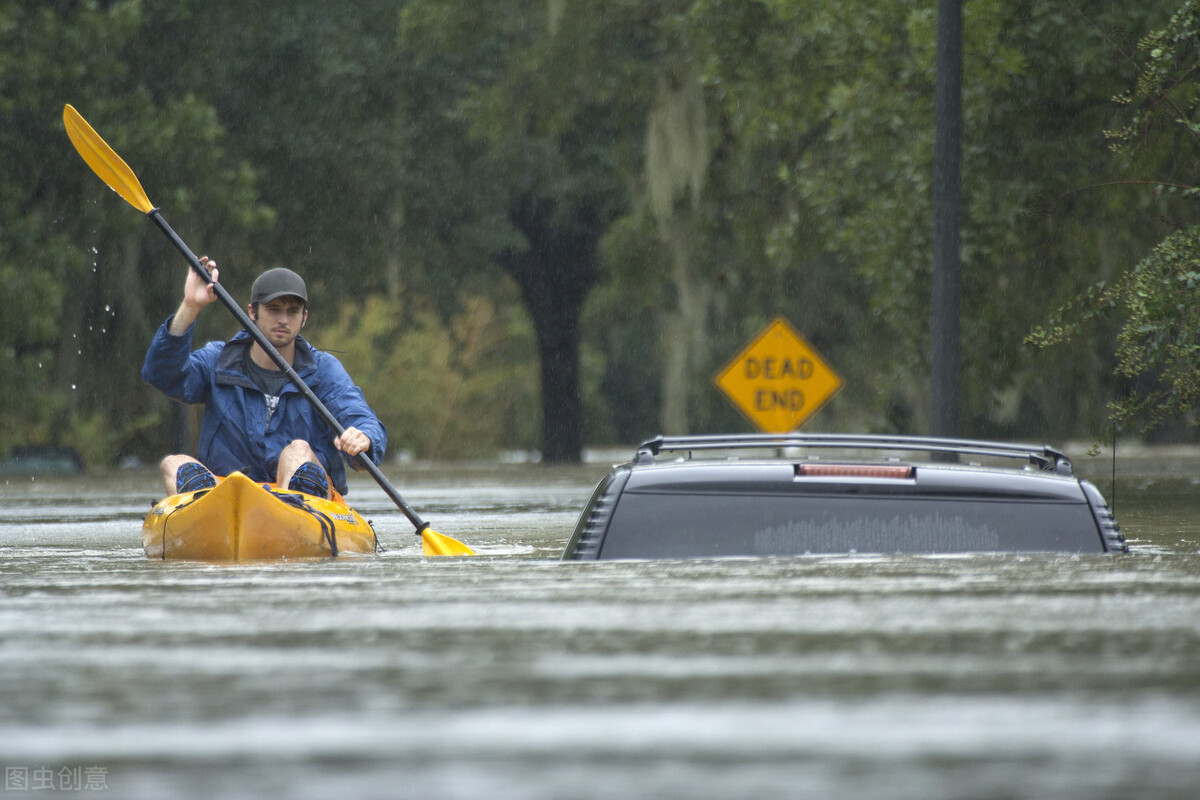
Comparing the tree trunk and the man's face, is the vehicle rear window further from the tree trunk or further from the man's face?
the tree trunk

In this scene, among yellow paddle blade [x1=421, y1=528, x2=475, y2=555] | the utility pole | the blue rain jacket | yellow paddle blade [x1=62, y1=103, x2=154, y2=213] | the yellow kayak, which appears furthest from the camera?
the utility pole

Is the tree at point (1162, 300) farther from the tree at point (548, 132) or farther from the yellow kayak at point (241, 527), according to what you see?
the tree at point (548, 132)

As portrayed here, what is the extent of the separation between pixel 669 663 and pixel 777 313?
27.1m

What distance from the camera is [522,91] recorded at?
93.2 ft

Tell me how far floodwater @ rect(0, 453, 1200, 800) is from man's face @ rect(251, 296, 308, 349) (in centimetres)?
296

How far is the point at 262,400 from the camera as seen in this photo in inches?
396

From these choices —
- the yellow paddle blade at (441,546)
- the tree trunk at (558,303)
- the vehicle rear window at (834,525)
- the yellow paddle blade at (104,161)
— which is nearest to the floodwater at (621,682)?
the vehicle rear window at (834,525)

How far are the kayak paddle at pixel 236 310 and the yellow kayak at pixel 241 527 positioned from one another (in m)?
0.80

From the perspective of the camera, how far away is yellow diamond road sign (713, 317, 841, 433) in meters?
20.1

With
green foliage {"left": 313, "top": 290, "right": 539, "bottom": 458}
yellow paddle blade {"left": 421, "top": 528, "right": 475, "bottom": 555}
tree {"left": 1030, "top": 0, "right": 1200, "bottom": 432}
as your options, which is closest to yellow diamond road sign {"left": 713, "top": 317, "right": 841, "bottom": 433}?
tree {"left": 1030, "top": 0, "right": 1200, "bottom": 432}

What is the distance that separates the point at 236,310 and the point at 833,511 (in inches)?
213

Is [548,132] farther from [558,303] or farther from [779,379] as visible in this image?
[779,379]

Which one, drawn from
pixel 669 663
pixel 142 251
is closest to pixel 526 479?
pixel 142 251

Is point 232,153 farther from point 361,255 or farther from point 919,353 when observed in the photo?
point 919,353
